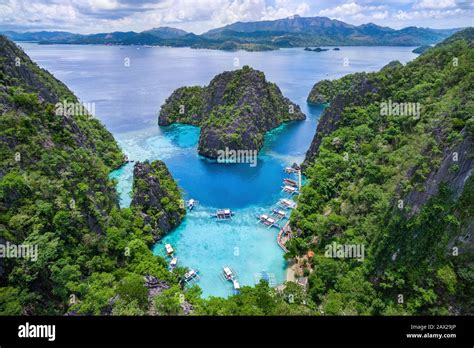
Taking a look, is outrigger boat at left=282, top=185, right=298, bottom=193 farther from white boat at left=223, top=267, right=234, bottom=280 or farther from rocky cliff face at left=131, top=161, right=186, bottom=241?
white boat at left=223, top=267, right=234, bottom=280

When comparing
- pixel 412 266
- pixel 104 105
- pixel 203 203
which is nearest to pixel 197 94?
pixel 104 105

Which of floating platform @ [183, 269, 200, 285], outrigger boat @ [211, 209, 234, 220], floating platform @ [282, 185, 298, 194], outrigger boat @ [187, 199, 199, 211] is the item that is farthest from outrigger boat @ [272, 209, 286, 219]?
floating platform @ [183, 269, 200, 285]

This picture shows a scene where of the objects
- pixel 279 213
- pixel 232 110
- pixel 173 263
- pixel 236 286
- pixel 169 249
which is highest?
pixel 232 110

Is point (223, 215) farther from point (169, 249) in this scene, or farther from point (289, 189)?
point (289, 189)

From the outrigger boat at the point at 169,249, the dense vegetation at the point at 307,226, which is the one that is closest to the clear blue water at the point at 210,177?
the outrigger boat at the point at 169,249

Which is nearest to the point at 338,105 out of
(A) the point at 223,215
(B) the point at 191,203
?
(A) the point at 223,215

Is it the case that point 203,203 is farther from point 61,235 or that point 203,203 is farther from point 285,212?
point 61,235
